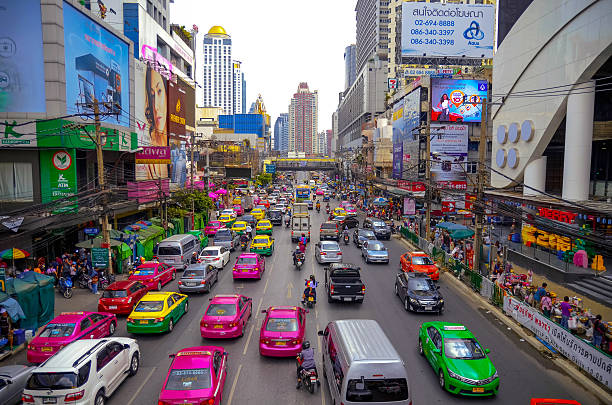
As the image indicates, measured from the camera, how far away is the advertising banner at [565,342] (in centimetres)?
1212

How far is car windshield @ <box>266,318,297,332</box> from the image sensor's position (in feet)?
44.9

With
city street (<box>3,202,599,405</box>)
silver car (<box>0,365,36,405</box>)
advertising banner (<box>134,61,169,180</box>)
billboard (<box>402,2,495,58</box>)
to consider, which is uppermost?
billboard (<box>402,2,495,58</box>)

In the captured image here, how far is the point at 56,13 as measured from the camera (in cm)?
2770

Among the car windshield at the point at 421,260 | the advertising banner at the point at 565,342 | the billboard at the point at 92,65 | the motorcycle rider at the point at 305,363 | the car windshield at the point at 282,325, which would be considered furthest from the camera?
the billboard at the point at 92,65

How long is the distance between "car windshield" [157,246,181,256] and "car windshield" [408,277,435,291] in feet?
49.0

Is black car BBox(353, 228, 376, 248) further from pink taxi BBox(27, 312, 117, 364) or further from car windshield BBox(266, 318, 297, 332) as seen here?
pink taxi BBox(27, 312, 117, 364)

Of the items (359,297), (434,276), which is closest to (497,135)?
(434,276)

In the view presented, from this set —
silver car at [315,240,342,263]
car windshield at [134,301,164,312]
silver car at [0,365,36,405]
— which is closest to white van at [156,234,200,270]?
silver car at [315,240,342,263]

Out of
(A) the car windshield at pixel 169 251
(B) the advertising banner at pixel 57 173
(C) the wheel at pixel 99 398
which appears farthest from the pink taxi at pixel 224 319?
(B) the advertising banner at pixel 57 173

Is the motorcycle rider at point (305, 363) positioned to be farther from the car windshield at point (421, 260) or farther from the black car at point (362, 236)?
the black car at point (362, 236)

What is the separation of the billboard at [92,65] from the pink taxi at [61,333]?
14.6 meters

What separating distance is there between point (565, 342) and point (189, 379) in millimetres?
11785

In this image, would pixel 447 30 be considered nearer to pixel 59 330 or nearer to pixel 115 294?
pixel 115 294

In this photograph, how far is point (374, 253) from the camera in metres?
28.9
